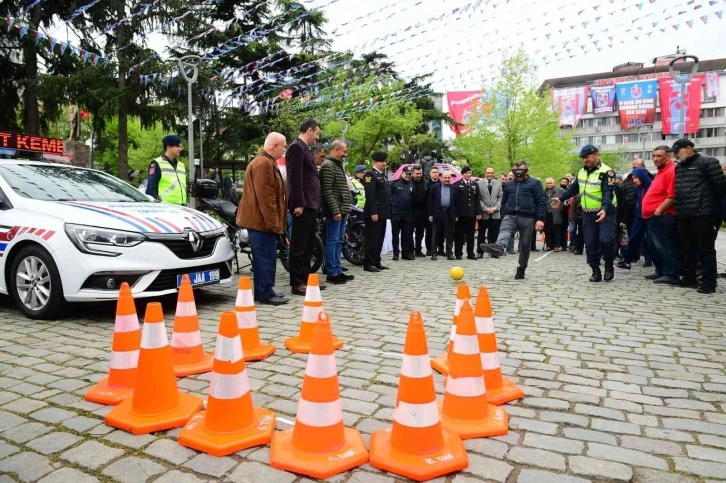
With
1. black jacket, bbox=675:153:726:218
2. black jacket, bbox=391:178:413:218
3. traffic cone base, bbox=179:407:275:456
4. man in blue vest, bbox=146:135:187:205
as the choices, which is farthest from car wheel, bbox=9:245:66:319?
black jacket, bbox=675:153:726:218

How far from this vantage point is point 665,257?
8672 millimetres

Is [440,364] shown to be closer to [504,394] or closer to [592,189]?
[504,394]

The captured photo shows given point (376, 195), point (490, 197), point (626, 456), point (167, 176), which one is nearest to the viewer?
point (626, 456)

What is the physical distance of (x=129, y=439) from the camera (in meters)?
2.80

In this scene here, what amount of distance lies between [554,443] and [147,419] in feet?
7.15

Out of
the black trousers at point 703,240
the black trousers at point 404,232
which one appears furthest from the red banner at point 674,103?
the black trousers at point 703,240

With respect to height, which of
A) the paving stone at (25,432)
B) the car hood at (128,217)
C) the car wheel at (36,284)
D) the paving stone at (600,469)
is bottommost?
the paving stone at (600,469)

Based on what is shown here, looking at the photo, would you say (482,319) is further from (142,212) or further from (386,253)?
(386,253)

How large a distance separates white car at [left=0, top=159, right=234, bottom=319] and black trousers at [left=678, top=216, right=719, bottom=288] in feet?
21.6

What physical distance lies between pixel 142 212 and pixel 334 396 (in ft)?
13.1

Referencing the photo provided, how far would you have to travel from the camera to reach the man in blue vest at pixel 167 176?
737cm

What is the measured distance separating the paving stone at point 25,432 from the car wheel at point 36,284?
264 cm

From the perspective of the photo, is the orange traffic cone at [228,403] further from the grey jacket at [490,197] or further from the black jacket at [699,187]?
the grey jacket at [490,197]

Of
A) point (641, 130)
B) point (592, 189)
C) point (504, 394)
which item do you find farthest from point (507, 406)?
point (641, 130)
